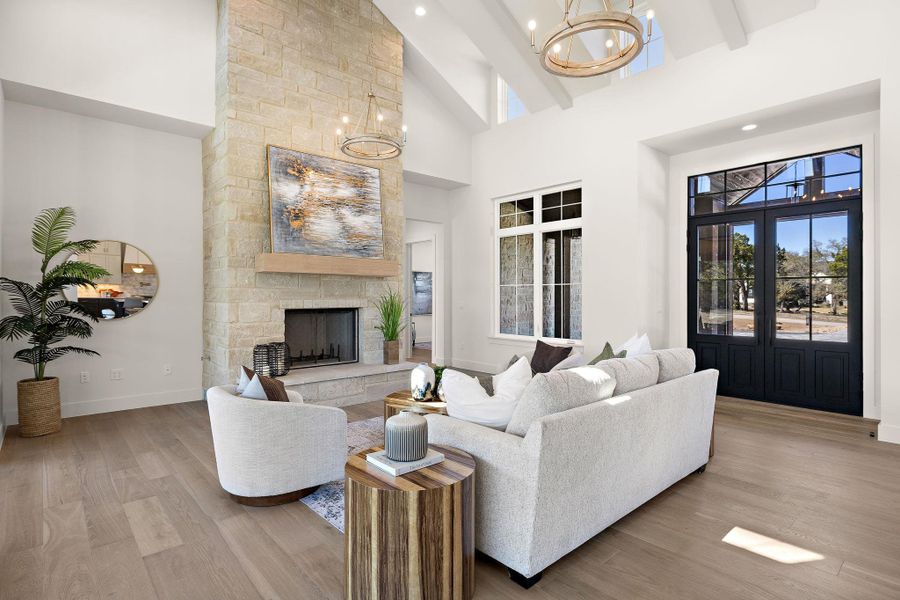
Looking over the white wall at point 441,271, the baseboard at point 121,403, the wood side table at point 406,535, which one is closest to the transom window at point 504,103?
the white wall at point 441,271

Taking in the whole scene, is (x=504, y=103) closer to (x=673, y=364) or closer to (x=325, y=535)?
(x=673, y=364)

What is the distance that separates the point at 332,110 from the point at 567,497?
5.17m

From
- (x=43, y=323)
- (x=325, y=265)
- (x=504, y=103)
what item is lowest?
(x=43, y=323)

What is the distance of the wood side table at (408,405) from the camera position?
334 cm

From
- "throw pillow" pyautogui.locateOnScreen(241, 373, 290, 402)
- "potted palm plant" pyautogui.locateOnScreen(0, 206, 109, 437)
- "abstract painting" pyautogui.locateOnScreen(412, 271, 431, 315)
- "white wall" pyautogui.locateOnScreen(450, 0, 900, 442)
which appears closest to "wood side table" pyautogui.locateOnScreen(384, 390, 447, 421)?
"throw pillow" pyautogui.locateOnScreen(241, 373, 290, 402)

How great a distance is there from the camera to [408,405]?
3461 millimetres

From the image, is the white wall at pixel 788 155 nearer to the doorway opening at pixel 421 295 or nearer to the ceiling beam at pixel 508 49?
the ceiling beam at pixel 508 49

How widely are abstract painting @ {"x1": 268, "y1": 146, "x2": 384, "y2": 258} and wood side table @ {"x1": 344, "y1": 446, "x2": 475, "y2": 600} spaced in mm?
3833

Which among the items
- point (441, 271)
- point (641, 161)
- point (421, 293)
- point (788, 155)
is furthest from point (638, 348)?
point (421, 293)

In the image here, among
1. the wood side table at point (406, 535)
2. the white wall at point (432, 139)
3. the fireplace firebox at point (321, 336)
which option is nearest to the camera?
the wood side table at point (406, 535)

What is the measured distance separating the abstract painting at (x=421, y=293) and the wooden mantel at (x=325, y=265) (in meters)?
4.67

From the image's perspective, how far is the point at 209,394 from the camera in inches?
109

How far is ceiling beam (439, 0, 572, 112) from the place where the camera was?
18.1ft

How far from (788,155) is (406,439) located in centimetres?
552
